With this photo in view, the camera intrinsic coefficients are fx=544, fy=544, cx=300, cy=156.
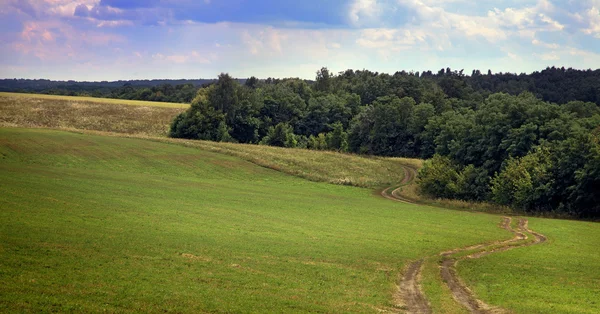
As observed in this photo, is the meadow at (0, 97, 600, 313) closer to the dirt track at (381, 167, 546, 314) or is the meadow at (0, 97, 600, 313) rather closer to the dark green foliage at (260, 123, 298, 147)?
the dirt track at (381, 167, 546, 314)

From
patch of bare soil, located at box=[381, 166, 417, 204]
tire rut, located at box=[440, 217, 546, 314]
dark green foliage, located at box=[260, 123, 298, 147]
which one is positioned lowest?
patch of bare soil, located at box=[381, 166, 417, 204]

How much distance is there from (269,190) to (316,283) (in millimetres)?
43233

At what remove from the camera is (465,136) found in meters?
93.3

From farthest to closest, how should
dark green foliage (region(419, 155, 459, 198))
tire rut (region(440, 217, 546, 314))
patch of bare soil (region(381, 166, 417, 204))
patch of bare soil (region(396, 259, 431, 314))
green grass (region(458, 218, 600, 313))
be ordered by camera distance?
dark green foliage (region(419, 155, 459, 198))
patch of bare soil (region(381, 166, 417, 204))
green grass (region(458, 218, 600, 313))
tire rut (region(440, 217, 546, 314))
patch of bare soil (region(396, 259, 431, 314))

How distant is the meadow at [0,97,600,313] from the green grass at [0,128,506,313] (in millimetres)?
104

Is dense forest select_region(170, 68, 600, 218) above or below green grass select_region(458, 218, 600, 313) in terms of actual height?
above

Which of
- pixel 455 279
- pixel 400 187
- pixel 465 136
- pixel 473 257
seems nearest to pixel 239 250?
pixel 455 279

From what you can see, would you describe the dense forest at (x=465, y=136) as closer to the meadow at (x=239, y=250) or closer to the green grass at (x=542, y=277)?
the meadow at (x=239, y=250)

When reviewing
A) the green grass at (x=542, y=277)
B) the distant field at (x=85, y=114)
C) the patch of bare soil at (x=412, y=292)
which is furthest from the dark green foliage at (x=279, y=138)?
the patch of bare soil at (x=412, y=292)

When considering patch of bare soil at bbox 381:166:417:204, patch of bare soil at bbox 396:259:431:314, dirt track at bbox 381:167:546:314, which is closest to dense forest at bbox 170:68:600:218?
patch of bare soil at bbox 381:166:417:204

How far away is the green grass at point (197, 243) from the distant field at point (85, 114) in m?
71.4

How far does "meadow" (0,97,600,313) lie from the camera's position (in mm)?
20719

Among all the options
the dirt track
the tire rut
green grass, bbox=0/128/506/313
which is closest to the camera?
green grass, bbox=0/128/506/313

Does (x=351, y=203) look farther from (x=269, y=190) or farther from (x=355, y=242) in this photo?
(x=355, y=242)
